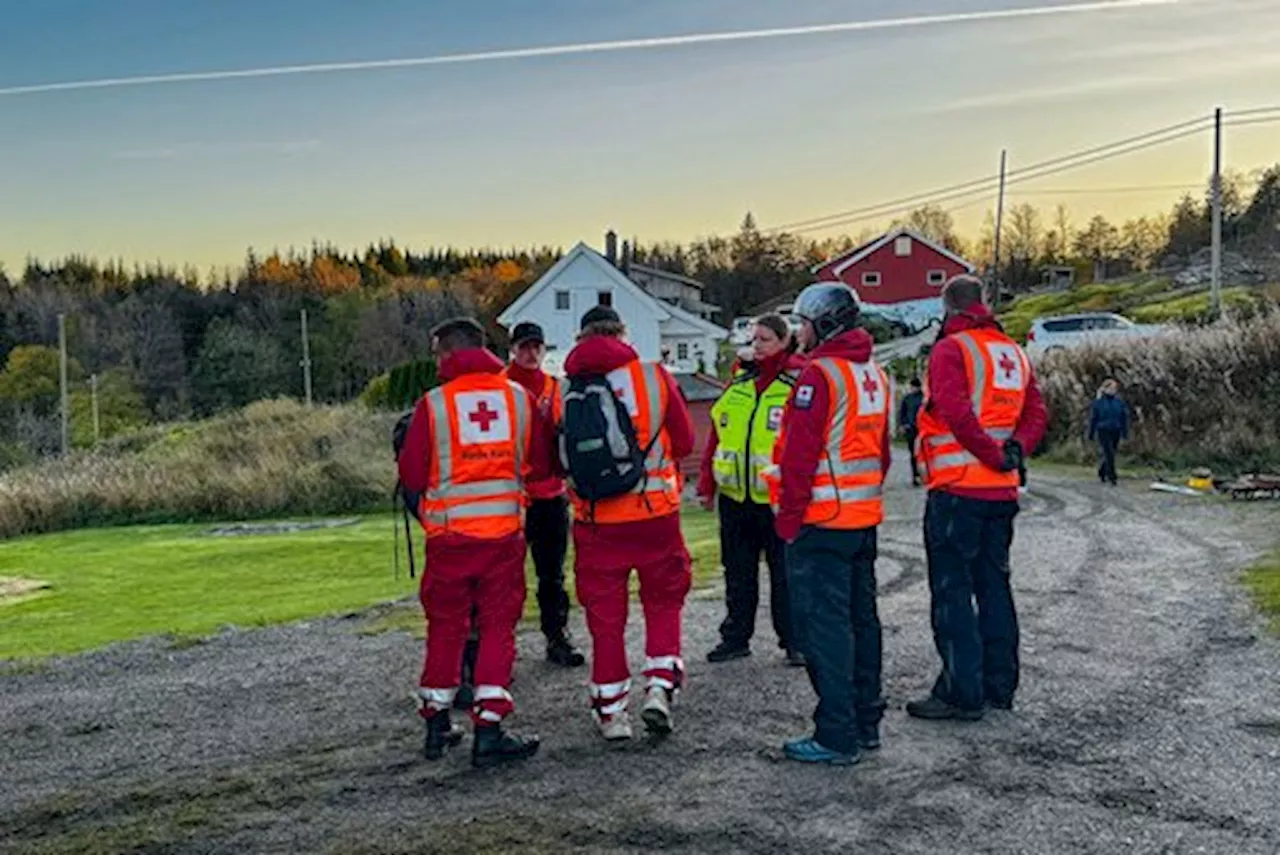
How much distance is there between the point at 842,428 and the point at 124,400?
72222 millimetres

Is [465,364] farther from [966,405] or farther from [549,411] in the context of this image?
[966,405]

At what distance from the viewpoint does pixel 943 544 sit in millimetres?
6402

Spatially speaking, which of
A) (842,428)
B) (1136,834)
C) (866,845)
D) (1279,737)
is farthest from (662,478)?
(1279,737)

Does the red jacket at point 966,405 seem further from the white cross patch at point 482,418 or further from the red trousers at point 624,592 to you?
the white cross patch at point 482,418

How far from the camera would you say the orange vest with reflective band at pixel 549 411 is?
7039 millimetres

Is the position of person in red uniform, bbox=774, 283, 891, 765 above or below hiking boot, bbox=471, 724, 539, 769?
above

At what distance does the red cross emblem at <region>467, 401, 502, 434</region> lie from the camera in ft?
19.6

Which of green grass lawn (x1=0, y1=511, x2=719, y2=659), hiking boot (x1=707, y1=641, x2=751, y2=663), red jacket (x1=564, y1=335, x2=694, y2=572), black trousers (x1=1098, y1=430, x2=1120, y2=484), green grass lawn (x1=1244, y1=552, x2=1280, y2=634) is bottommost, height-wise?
green grass lawn (x1=0, y1=511, x2=719, y2=659)

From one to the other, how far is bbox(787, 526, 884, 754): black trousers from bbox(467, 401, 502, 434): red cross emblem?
1.56 metres

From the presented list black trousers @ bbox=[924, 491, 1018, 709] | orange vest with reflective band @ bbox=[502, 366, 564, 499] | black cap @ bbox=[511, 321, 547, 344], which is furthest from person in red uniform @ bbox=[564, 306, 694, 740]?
black trousers @ bbox=[924, 491, 1018, 709]

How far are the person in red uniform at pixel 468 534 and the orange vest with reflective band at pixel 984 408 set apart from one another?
2.17 metres

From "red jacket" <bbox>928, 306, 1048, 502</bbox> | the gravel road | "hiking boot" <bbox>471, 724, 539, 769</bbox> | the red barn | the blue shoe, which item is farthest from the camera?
the red barn

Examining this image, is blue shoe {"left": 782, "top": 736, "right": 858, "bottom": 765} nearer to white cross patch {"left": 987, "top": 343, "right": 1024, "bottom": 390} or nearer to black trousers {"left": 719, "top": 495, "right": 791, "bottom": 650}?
black trousers {"left": 719, "top": 495, "right": 791, "bottom": 650}

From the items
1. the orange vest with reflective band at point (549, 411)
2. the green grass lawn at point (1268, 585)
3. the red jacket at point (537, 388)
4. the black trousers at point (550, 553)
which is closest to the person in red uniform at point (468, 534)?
the orange vest with reflective band at point (549, 411)
